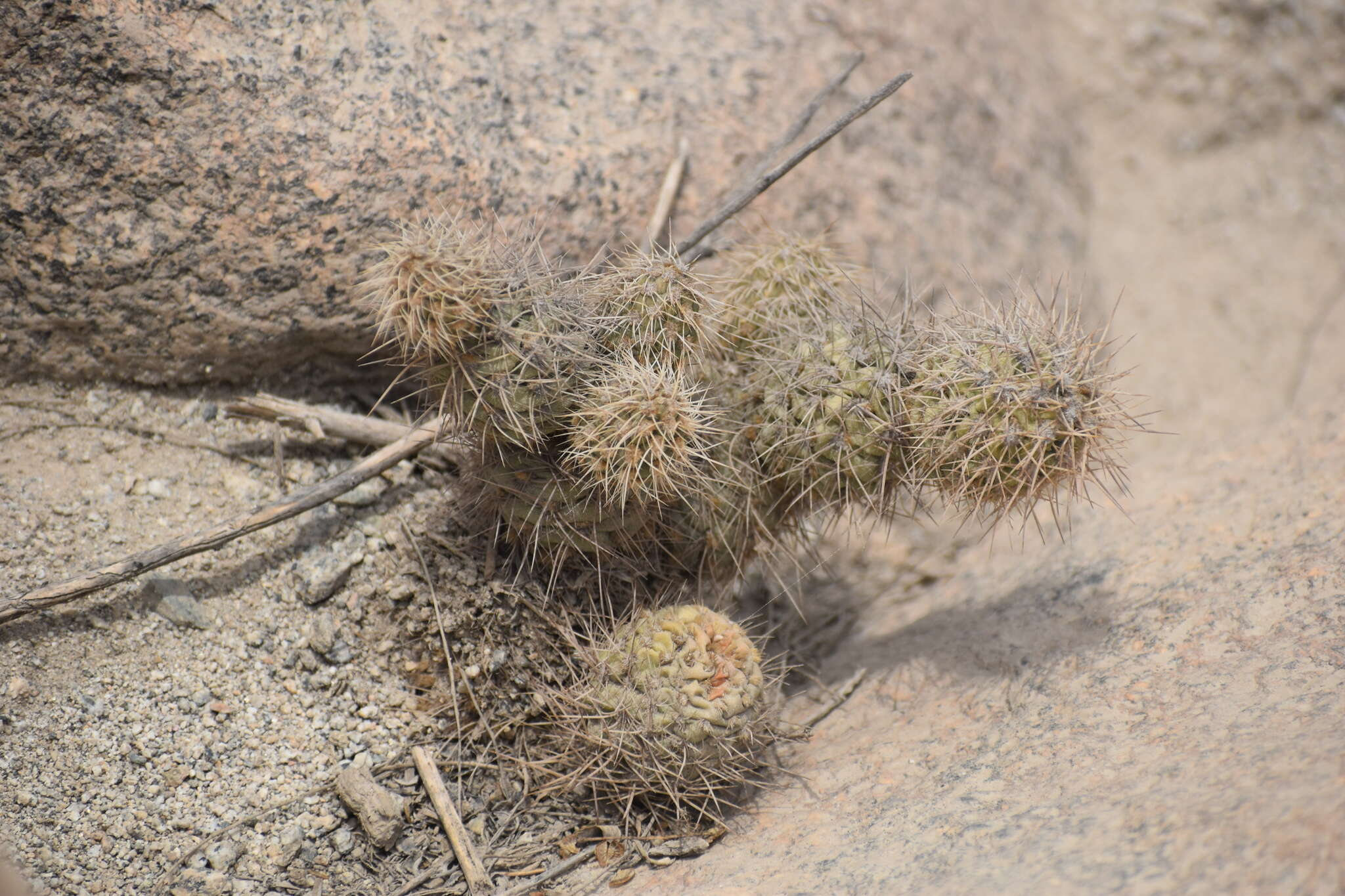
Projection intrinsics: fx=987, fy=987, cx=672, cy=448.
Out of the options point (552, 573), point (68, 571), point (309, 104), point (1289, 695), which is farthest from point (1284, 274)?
point (68, 571)

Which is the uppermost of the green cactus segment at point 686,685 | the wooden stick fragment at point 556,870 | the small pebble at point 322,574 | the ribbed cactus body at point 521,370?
the ribbed cactus body at point 521,370

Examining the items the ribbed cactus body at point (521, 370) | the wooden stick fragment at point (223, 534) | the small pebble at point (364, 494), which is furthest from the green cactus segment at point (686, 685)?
the small pebble at point (364, 494)

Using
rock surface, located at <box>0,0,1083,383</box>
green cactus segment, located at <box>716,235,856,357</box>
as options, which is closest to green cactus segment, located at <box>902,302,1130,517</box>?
green cactus segment, located at <box>716,235,856,357</box>

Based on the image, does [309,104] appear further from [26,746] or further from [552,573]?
[26,746]

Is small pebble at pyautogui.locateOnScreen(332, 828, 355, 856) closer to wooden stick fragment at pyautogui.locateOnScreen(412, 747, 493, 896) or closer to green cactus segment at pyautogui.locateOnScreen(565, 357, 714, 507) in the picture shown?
wooden stick fragment at pyautogui.locateOnScreen(412, 747, 493, 896)

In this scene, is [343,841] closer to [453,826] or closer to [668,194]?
[453,826]

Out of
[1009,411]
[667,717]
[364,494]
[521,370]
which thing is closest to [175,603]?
[364,494]

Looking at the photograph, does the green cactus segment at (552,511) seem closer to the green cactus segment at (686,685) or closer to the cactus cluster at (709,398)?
the cactus cluster at (709,398)
